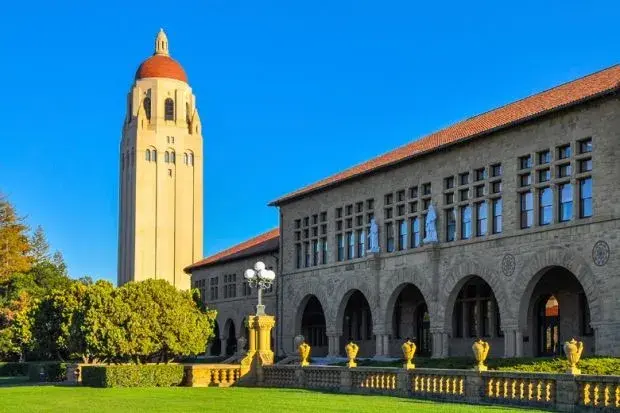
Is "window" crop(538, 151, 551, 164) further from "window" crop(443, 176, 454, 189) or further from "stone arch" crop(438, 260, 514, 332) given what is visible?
"window" crop(443, 176, 454, 189)

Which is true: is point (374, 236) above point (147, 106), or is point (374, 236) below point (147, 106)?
below

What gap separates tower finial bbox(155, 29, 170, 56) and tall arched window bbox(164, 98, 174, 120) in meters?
6.75

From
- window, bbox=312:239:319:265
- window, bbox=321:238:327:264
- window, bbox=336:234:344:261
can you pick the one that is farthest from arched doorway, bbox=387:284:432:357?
window, bbox=312:239:319:265

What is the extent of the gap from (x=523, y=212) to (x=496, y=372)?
566 inches

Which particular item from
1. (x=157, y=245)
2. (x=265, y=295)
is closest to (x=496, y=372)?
(x=265, y=295)

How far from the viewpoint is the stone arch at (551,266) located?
106 feet

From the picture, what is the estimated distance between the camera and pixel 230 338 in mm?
69125

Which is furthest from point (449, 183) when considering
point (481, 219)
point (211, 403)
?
Answer: point (211, 403)

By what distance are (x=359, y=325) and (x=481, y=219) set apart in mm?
16303

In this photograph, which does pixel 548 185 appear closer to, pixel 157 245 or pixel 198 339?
pixel 198 339

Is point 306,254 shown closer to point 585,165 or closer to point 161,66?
point 585,165

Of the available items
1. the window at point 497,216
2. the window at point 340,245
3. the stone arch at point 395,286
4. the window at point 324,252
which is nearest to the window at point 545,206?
the window at point 497,216

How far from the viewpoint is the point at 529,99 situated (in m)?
42.0

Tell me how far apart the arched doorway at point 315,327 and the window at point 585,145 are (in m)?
25.5
